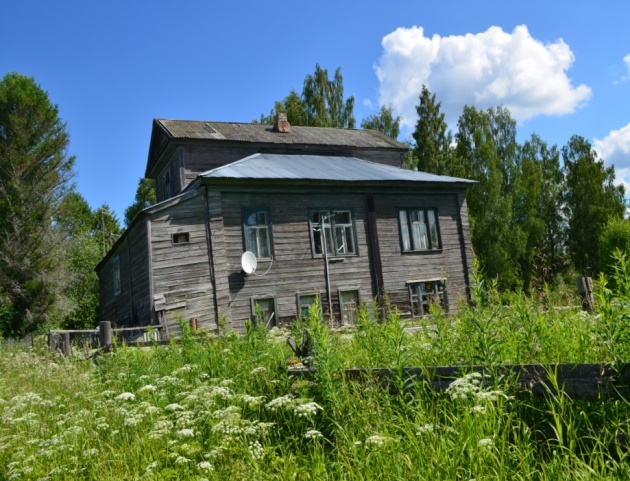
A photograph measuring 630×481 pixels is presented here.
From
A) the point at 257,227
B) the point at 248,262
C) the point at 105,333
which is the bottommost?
the point at 105,333

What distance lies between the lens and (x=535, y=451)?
3.74m

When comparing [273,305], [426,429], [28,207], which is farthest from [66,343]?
[28,207]

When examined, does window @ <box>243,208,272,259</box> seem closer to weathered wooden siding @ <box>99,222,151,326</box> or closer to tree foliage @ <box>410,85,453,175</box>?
weathered wooden siding @ <box>99,222,151,326</box>

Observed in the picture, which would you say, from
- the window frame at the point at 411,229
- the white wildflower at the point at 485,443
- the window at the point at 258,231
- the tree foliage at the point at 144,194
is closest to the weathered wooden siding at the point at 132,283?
the window at the point at 258,231

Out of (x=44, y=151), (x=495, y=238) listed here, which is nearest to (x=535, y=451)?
(x=44, y=151)

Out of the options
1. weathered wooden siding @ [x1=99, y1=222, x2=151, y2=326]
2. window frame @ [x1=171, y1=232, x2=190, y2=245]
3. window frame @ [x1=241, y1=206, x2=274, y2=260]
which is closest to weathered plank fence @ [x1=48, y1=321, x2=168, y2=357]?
weathered wooden siding @ [x1=99, y1=222, x2=151, y2=326]

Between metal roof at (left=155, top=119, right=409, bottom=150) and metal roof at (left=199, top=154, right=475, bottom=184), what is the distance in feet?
6.65

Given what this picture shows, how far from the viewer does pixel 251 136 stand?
2517cm

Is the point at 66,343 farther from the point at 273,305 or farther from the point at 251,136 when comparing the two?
the point at 251,136

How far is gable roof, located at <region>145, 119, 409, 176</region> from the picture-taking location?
2395cm

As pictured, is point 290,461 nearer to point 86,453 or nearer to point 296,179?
point 86,453

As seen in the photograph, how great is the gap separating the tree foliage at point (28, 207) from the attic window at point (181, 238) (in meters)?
14.2

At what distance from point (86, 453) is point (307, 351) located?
2393 millimetres

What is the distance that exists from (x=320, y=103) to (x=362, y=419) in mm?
37312
